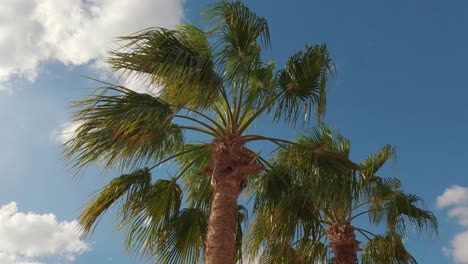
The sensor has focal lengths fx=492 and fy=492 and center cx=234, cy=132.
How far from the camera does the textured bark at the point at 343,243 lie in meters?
10.4

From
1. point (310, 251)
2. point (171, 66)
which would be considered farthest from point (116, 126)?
point (310, 251)

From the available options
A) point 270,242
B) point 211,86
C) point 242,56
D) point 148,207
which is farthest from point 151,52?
point 270,242

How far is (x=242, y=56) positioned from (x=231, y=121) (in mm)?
1109

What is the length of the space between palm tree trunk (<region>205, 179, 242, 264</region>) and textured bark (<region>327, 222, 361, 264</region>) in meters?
3.98

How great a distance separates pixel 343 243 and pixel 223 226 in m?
4.53

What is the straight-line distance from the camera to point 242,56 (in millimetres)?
8281

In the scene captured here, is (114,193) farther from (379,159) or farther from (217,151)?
(379,159)

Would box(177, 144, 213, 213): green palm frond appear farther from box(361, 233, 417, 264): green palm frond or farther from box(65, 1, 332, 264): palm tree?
box(361, 233, 417, 264): green palm frond

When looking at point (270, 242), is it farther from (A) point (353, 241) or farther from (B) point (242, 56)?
(B) point (242, 56)

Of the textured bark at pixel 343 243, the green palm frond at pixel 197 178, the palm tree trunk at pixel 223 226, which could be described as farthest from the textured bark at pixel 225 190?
the textured bark at pixel 343 243

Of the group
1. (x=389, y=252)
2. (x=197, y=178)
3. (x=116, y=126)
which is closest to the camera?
(x=116, y=126)

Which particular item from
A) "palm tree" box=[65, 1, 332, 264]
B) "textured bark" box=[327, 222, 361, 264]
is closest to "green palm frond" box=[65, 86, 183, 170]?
"palm tree" box=[65, 1, 332, 264]

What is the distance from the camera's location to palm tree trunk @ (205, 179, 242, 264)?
22.5 ft

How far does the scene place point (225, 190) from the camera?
7.46 meters
